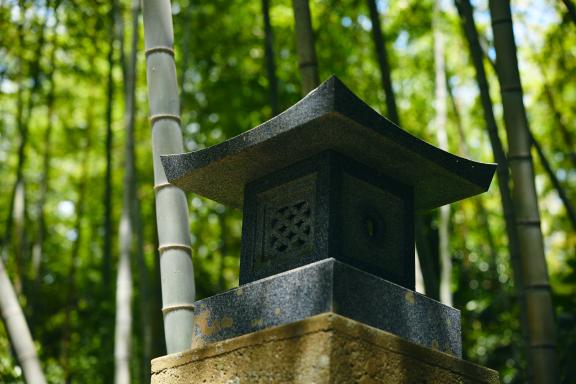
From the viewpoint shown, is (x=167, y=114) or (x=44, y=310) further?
(x=44, y=310)

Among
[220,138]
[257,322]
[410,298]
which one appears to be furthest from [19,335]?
[220,138]

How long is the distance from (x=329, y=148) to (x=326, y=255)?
38 cm

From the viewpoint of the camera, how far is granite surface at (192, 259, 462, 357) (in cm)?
234

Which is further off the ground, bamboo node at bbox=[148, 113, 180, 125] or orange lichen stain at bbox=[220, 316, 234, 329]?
bamboo node at bbox=[148, 113, 180, 125]

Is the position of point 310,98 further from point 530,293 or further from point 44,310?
point 44,310

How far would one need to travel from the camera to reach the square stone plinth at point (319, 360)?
221 centimetres

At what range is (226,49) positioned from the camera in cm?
825

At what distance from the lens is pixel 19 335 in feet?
10.1

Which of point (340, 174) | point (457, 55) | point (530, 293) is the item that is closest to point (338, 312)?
point (340, 174)

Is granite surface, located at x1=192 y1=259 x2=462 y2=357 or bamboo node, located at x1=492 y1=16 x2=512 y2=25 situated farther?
bamboo node, located at x1=492 y1=16 x2=512 y2=25

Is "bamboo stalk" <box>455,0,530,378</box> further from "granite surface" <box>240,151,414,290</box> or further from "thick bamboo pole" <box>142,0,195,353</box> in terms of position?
"thick bamboo pole" <box>142,0,195,353</box>

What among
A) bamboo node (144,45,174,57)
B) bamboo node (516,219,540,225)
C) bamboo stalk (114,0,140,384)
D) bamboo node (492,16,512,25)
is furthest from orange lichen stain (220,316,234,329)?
bamboo stalk (114,0,140,384)

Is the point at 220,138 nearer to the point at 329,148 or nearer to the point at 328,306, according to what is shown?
the point at 329,148

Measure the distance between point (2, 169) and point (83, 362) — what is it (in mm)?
3335
